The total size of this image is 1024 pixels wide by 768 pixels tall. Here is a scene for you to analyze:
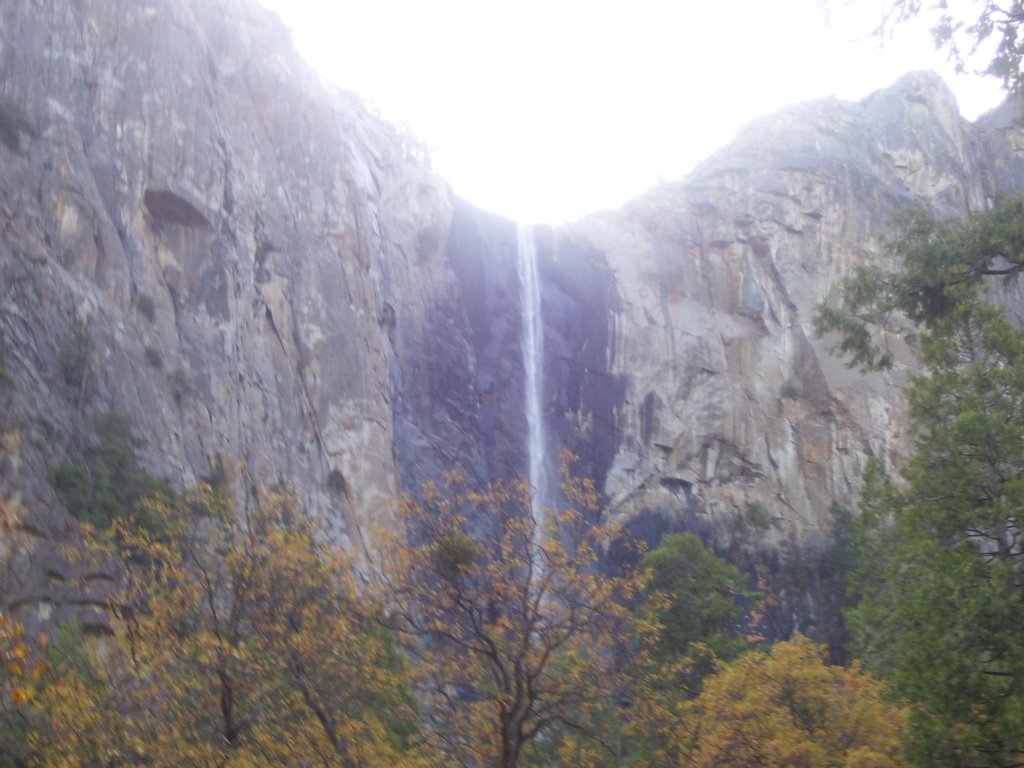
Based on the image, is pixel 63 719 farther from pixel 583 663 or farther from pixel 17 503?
pixel 17 503

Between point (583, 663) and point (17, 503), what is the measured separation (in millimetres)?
12832

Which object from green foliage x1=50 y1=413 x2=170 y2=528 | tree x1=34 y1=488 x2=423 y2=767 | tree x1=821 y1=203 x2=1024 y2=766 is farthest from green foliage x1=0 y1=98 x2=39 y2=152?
tree x1=821 y1=203 x2=1024 y2=766

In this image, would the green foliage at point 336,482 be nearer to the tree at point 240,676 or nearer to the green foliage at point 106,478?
the green foliage at point 106,478

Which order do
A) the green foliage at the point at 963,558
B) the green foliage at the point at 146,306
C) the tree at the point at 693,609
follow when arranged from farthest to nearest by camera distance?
the green foliage at the point at 146,306 < the tree at the point at 693,609 < the green foliage at the point at 963,558

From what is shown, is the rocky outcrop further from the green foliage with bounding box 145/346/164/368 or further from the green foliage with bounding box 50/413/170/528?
Answer: the green foliage with bounding box 50/413/170/528

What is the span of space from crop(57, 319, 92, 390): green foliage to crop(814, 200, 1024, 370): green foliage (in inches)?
680

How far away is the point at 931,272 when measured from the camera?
49.8ft

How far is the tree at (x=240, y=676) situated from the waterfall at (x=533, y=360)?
27.7 meters

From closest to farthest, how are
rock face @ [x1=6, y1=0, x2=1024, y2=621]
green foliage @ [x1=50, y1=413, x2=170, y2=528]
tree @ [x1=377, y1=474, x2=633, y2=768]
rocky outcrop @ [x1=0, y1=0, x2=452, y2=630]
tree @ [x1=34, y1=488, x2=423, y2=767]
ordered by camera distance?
tree @ [x1=34, y1=488, x2=423, y2=767], tree @ [x1=377, y1=474, x2=633, y2=768], green foliage @ [x1=50, y1=413, x2=170, y2=528], rocky outcrop @ [x1=0, y1=0, x2=452, y2=630], rock face @ [x1=6, y1=0, x2=1024, y2=621]

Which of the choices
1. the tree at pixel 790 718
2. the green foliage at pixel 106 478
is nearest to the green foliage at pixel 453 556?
the tree at pixel 790 718

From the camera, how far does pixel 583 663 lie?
42.6ft

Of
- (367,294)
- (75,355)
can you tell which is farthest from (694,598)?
(75,355)

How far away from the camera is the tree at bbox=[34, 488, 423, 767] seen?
11172mm

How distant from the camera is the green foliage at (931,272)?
47.8 ft
